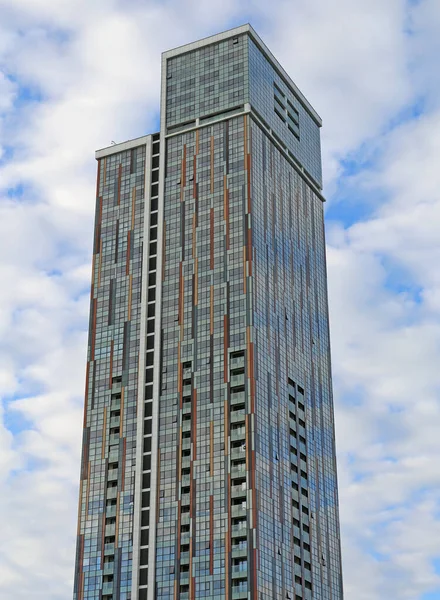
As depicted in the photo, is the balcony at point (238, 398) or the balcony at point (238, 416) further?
the balcony at point (238, 398)

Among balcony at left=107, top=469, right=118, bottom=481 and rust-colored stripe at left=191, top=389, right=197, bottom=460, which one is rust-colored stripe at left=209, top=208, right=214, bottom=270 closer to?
rust-colored stripe at left=191, top=389, right=197, bottom=460

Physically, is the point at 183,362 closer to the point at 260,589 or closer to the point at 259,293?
the point at 259,293

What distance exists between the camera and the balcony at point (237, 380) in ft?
597

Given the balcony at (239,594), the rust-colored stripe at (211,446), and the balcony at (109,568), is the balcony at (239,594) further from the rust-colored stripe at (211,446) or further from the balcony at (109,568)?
the balcony at (109,568)

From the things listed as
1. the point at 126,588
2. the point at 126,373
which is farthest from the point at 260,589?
the point at 126,373

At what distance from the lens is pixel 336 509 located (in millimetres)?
199000

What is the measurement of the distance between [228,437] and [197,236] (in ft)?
132

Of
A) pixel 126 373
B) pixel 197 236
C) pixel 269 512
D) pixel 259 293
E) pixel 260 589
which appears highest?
pixel 197 236

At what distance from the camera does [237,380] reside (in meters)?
182

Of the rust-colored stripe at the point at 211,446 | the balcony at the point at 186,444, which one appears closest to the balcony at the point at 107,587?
the rust-colored stripe at the point at 211,446

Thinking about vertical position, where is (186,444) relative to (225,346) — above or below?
below

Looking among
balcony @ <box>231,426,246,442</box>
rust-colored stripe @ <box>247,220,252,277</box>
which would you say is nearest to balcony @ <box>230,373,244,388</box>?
balcony @ <box>231,426,246,442</box>

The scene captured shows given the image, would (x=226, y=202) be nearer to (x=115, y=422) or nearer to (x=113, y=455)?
(x=115, y=422)

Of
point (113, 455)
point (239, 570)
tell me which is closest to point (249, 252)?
point (113, 455)
